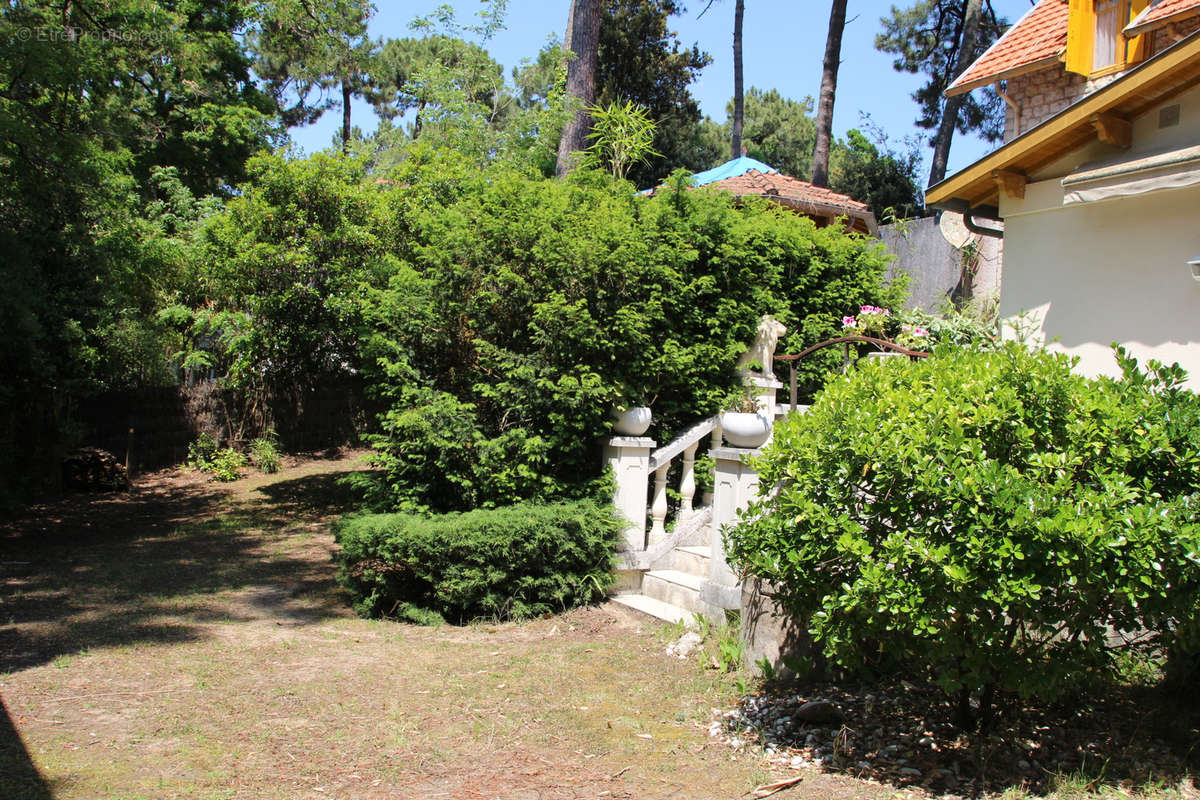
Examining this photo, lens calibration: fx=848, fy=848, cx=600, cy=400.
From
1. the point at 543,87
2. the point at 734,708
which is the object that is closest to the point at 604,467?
the point at 734,708

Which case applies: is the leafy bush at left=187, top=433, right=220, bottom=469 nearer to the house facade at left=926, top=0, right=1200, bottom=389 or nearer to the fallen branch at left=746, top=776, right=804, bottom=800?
the house facade at left=926, top=0, right=1200, bottom=389

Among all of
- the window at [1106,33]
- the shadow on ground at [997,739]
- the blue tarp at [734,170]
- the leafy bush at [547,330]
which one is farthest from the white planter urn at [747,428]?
the blue tarp at [734,170]

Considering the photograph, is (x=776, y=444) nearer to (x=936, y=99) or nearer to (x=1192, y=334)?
(x=1192, y=334)

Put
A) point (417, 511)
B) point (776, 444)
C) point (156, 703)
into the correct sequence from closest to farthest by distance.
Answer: point (776, 444), point (156, 703), point (417, 511)

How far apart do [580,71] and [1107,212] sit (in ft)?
24.6

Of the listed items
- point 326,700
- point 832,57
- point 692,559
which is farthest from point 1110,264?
point 832,57

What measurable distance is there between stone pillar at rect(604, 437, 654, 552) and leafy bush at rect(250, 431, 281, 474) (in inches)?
329

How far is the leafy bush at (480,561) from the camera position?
6.09 meters

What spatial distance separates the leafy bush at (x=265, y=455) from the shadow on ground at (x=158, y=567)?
110cm

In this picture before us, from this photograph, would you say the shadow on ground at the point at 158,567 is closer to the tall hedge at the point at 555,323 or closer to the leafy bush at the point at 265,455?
the leafy bush at the point at 265,455

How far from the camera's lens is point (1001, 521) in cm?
344

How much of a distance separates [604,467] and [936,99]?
23646 millimetres

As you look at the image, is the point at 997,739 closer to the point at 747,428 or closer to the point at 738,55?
the point at 747,428

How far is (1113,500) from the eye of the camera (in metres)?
3.37
